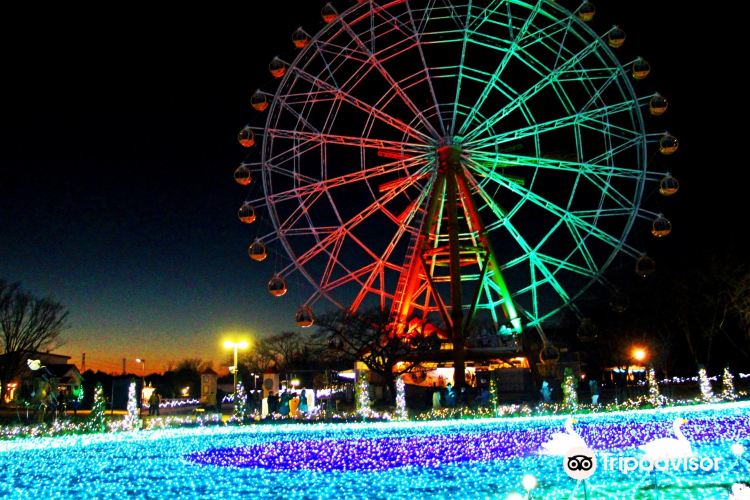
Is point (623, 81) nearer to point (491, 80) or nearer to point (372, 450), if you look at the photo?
point (491, 80)

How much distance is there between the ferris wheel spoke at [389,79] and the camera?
30.4m

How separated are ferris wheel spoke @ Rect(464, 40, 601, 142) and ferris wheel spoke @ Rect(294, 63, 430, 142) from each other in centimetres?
232

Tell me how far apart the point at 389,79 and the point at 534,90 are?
6.12 m

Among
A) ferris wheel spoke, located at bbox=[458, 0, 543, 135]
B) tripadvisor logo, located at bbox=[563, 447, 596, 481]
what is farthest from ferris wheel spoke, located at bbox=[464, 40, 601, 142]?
tripadvisor logo, located at bbox=[563, 447, 596, 481]

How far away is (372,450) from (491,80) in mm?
20642

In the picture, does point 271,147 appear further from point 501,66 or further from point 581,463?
point 581,463

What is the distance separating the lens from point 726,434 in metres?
13.8

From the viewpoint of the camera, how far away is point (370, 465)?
1178 centimetres

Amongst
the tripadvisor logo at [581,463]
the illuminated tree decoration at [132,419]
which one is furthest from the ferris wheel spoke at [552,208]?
the tripadvisor logo at [581,463]

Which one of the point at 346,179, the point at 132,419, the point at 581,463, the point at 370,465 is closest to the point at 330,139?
the point at 346,179

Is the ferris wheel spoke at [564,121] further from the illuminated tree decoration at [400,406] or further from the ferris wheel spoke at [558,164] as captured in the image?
the illuminated tree decoration at [400,406]

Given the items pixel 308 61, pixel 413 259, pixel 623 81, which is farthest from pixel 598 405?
pixel 308 61

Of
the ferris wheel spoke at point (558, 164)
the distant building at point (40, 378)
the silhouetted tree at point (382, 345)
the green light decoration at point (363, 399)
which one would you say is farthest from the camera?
the distant building at point (40, 378)

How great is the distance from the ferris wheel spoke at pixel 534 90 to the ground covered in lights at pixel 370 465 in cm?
1494
